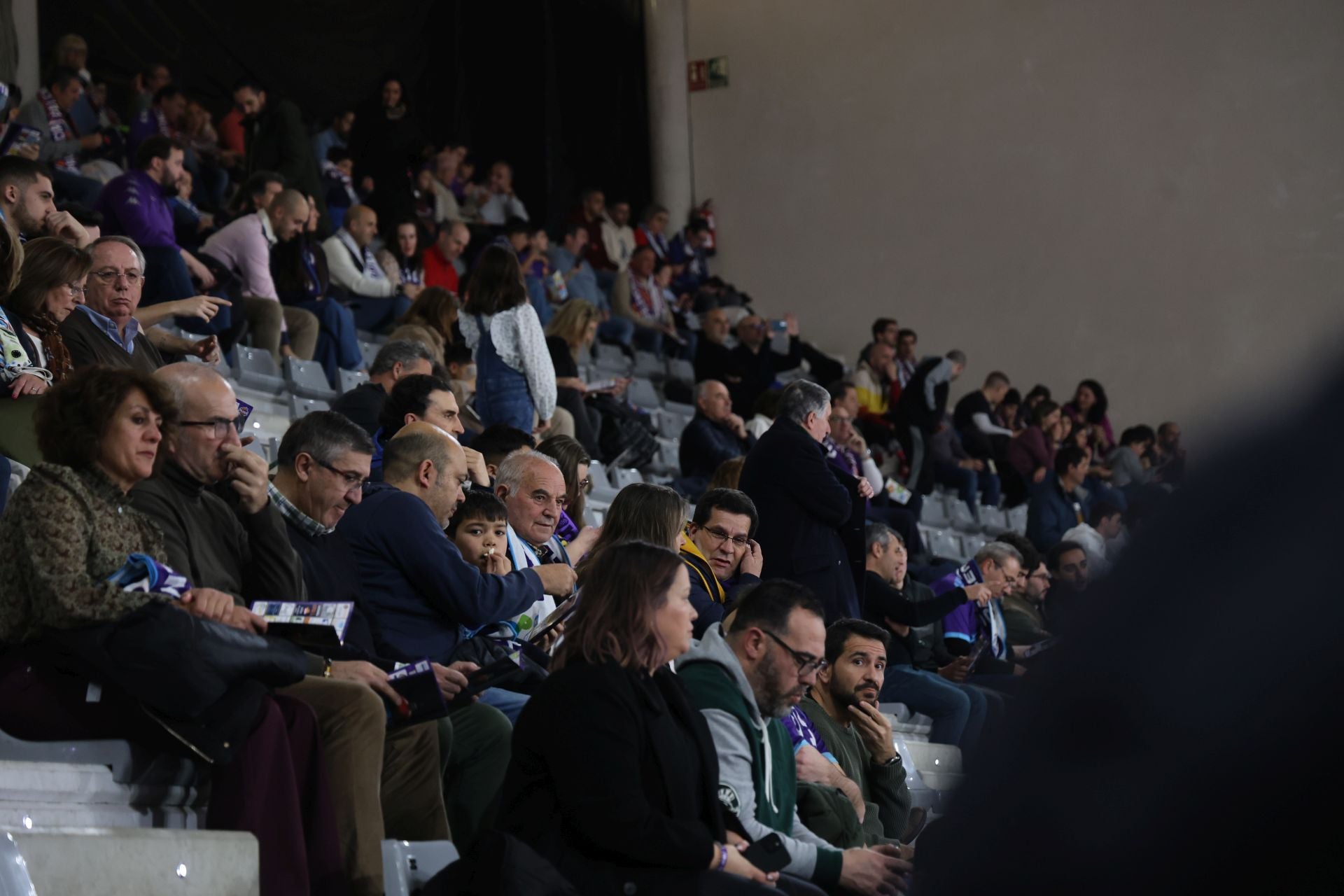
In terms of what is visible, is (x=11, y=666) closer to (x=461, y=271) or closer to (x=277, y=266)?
(x=277, y=266)

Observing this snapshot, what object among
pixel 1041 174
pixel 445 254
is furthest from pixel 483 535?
pixel 1041 174

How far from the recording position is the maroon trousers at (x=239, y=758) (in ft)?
8.39

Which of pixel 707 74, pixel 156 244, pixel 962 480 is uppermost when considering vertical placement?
pixel 707 74

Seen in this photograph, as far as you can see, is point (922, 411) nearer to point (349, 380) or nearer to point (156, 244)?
point (349, 380)

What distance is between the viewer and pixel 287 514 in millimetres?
3404

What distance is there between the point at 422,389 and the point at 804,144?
10.3 m

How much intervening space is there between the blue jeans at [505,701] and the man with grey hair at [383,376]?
1.44m

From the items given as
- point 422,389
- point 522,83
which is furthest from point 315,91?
point 422,389

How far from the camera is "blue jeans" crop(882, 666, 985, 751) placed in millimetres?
5871

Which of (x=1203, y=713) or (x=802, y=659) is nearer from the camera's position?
(x=1203, y=713)

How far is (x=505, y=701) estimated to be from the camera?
373cm

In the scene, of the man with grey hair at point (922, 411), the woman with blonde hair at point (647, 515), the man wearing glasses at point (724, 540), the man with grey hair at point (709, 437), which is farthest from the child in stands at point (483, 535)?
the man with grey hair at point (922, 411)

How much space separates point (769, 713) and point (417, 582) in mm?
881

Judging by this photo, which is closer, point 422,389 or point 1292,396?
point 1292,396
